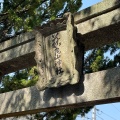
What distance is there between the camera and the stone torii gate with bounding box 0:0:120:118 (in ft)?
11.2

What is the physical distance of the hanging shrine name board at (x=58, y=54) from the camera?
11.8 feet

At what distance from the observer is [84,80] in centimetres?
360

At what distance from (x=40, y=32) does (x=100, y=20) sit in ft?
2.64

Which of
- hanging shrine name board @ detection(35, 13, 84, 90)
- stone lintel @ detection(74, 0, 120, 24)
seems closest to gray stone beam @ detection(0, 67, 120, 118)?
hanging shrine name board @ detection(35, 13, 84, 90)

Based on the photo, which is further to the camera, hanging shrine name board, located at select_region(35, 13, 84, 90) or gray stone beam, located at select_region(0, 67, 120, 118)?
hanging shrine name board, located at select_region(35, 13, 84, 90)

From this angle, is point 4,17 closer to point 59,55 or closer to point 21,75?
point 21,75

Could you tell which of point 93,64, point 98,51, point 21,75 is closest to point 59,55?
point 93,64

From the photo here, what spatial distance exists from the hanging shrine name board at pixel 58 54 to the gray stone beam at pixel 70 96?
129 millimetres

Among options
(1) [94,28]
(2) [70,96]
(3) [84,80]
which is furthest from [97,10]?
(2) [70,96]

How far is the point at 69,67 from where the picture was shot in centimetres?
361

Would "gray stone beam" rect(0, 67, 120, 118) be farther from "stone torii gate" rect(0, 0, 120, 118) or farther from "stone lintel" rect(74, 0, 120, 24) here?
"stone lintel" rect(74, 0, 120, 24)

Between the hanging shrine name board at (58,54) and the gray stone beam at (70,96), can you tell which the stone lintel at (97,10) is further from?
the gray stone beam at (70,96)

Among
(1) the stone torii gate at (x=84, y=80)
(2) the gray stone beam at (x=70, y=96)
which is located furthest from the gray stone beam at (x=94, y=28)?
(2) the gray stone beam at (x=70, y=96)

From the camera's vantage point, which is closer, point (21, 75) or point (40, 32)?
point (40, 32)
